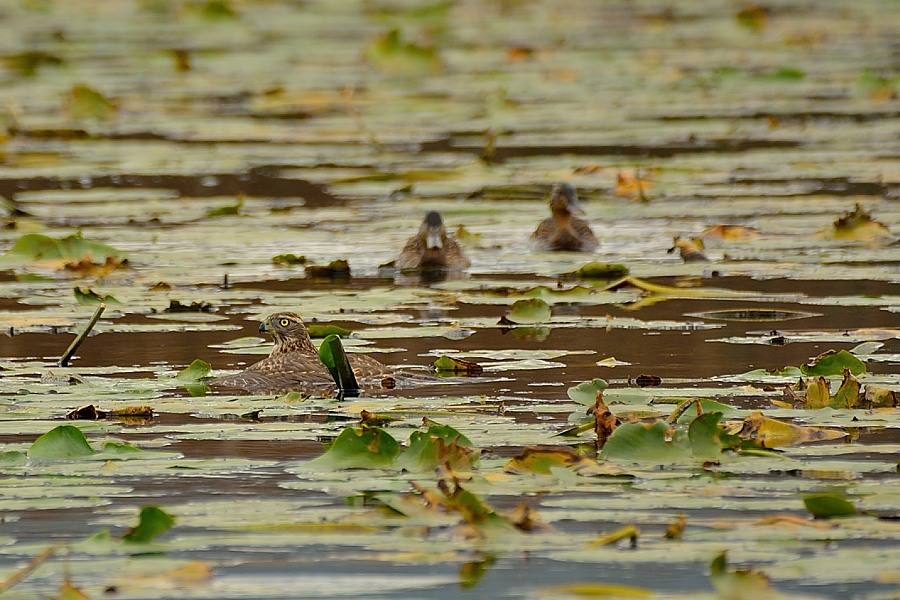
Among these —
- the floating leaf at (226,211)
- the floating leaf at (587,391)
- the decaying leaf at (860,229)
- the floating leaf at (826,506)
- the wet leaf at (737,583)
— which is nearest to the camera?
the wet leaf at (737,583)

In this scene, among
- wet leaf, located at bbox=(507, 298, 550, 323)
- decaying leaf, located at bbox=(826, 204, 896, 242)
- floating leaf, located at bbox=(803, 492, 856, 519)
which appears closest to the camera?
floating leaf, located at bbox=(803, 492, 856, 519)

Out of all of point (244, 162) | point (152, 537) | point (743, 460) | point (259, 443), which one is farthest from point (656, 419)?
point (244, 162)

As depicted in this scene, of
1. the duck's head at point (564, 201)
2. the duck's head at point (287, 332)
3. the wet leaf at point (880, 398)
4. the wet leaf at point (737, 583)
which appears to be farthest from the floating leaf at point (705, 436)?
the duck's head at point (564, 201)

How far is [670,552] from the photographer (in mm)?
4883

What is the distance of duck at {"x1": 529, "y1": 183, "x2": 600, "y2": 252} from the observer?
10.8 meters

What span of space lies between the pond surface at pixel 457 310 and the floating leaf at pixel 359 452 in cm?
4

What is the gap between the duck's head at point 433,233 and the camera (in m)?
10.1

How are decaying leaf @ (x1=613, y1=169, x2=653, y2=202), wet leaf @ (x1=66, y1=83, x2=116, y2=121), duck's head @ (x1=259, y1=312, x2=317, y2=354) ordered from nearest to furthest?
1. duck's head @ (x1=259, y1=312, x2=317, y2=354)
2. decaying leaf @ (x1=613, y1=169, x2=653, y2=202)
3. wet leaf @ (x1=66, y1=83, x2=116, y2=121)

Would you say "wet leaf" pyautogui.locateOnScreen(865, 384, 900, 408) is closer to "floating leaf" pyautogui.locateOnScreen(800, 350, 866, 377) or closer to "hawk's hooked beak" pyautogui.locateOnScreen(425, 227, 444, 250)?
"floating leaf" pyautogui.locateOnScreen(800, 350, 866, 377)

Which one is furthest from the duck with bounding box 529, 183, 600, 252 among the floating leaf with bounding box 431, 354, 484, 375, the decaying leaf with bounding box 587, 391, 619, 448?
the decaying leaf with bounding box 587, 391, 619, 448

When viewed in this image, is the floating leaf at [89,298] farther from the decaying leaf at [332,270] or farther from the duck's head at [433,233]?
the duck's head at [433,233]

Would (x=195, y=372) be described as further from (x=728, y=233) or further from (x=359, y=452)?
(x=728, y=233)

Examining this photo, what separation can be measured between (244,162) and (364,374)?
7.11 metres

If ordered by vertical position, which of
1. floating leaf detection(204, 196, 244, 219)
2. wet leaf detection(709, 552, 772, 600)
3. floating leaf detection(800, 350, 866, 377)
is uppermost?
floating leaf detection(204, 196, 244, 219)
